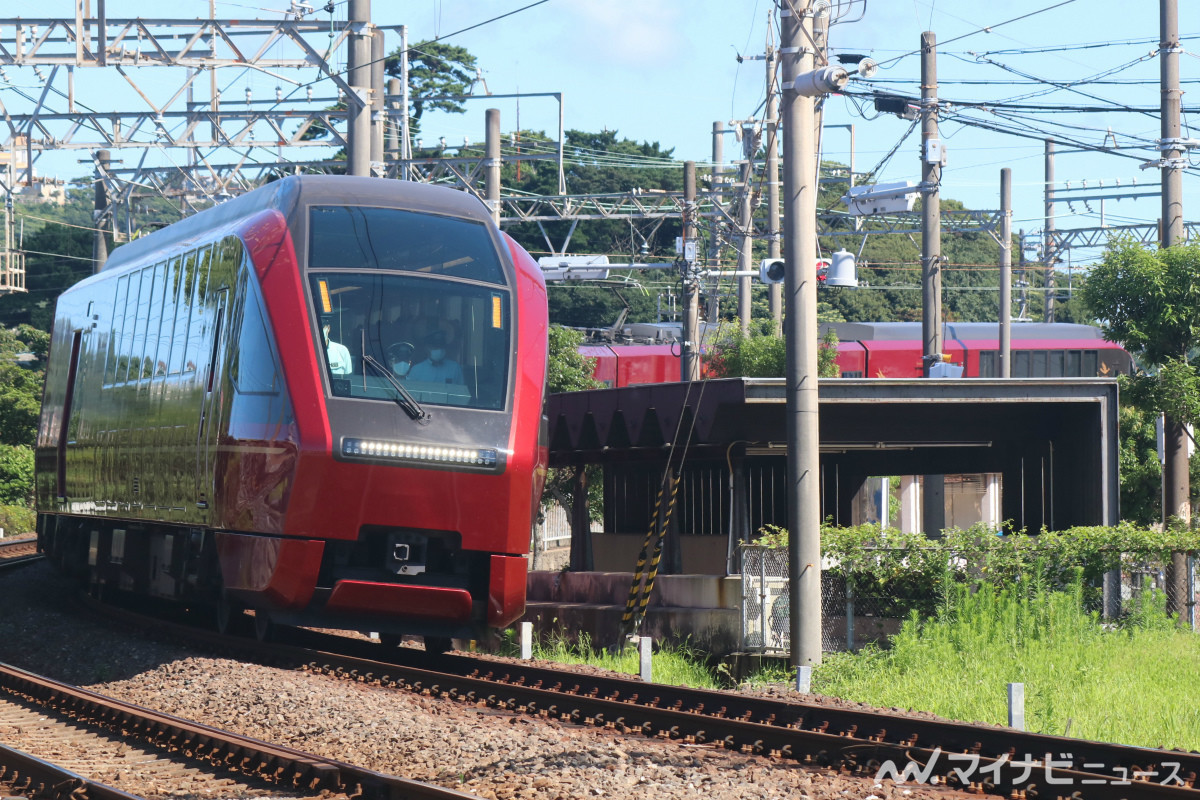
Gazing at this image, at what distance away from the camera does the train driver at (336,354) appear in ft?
37.7

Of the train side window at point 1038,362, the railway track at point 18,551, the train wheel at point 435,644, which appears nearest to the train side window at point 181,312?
the train wheel at point 435,644

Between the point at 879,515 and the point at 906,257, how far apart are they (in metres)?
46.4

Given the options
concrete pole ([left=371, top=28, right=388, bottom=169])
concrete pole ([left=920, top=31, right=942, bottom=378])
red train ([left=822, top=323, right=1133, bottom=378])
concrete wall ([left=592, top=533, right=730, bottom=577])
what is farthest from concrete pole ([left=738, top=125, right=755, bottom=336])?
red train ([left=822, top=323, right=1133, bottom=378])

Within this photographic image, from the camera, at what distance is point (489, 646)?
61.0 feet

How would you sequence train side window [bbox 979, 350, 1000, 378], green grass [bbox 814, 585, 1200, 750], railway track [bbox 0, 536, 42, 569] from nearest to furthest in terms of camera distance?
1. green grass [bbox 814, 585, 1200, 750]
2. railway track [bbox 0, 536, 42, 569]
3. train side window [bbox 979, 350, 1000, 378]

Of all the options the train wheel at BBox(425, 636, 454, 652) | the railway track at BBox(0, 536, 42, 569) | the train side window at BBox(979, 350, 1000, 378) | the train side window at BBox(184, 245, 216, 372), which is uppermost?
the train side window at BBox(979, 350, 1000, 378)

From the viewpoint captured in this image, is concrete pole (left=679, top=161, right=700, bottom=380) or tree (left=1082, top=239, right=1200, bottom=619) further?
concrete pole (left=679, top=161, right=700, bottom=380)

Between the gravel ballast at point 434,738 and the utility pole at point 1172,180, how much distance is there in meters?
13.1

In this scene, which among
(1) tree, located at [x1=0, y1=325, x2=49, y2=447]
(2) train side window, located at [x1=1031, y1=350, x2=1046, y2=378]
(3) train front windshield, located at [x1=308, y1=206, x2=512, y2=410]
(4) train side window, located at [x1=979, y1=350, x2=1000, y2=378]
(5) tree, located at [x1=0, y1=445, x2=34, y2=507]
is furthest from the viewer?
(1) tree, located at [x1=0, y1=325, x2=49, y2=447]

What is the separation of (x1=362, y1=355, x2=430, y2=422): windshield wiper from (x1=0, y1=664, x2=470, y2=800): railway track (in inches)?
117

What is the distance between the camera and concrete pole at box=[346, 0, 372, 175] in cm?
1844

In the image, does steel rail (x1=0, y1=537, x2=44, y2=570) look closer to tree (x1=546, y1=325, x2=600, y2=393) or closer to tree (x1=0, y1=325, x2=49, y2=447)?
tree (x1=546, y1=325, x2=600, y2=393)

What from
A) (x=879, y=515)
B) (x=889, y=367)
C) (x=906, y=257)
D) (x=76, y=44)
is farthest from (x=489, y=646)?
(x=906, y=257)

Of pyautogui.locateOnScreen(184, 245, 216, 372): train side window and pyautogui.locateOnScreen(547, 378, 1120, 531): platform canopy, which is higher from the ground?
pyautogui.locateOnScreen(184, 245, 216, 372): train side window
